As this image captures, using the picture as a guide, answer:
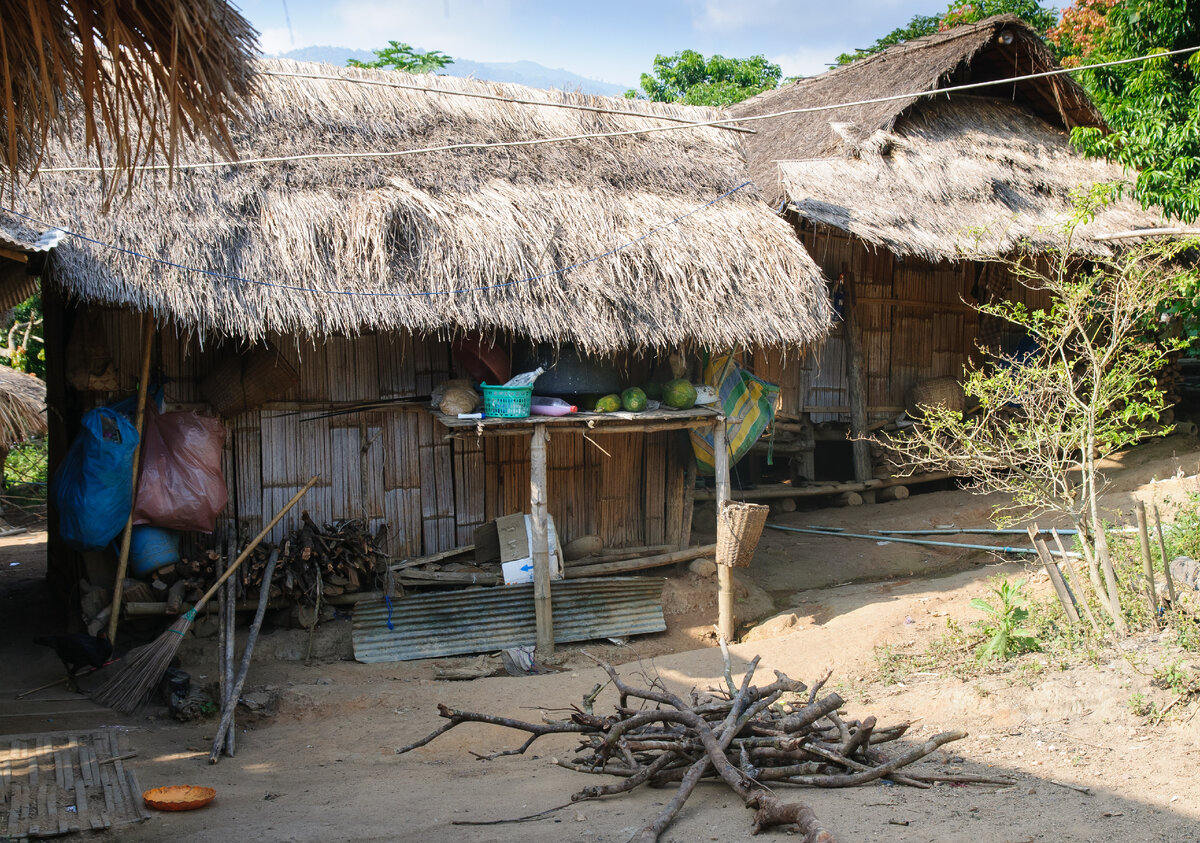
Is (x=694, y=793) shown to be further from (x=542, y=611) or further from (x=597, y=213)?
(x=597, y=213)

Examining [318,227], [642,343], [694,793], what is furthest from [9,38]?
[642,343]

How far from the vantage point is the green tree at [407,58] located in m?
15.7

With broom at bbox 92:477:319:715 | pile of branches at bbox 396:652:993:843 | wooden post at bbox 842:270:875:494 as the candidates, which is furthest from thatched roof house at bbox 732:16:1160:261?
broom at bbox 92:477:319:715

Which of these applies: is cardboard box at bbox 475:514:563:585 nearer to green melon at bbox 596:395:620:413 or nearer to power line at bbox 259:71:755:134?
green melon at bbox 596:395:620:413

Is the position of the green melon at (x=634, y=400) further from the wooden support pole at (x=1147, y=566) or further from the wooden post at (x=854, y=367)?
the wooden post at (x=854, y=367)

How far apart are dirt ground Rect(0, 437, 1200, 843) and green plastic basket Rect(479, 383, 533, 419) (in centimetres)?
191

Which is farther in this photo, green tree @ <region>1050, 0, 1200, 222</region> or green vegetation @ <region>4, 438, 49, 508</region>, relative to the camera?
green vegetation @ <region>4, 438, 49, 508</region>

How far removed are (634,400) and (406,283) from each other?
1955 millimetres

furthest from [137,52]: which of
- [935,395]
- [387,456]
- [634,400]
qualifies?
[935,395]

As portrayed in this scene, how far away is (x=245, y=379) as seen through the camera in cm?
667

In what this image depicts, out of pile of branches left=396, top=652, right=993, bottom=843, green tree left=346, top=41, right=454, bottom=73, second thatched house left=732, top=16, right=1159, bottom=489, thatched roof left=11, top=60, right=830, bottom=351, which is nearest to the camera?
pile of branches left=396, top=652, right=993, bottom=843

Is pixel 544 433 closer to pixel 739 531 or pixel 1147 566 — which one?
pixel 739 531

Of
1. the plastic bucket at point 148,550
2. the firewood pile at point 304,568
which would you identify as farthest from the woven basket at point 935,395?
the plastic bucket at point 148,550

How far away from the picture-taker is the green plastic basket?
6.71 metres
